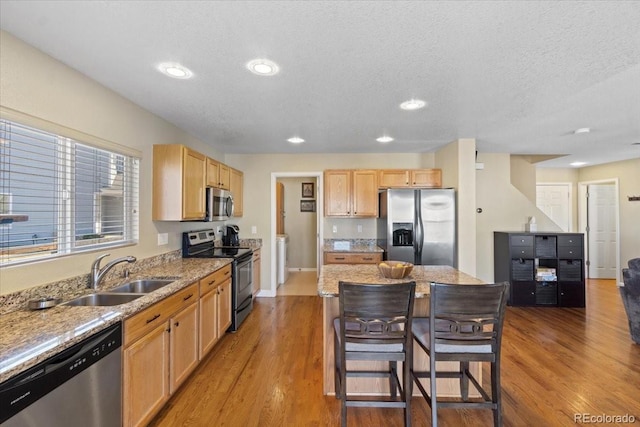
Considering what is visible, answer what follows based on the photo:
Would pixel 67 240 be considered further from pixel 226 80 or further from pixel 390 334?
pixel 390 334

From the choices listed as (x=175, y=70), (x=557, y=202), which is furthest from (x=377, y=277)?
(x=557, y=202)

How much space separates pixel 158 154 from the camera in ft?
9.71

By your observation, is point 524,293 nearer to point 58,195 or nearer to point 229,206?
point 229,206

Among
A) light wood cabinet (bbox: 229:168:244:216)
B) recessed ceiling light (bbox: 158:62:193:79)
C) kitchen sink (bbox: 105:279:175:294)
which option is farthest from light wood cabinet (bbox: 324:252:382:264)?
recessed ceiling light (bbox: 158:62:193:79)

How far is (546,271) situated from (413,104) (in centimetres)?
357

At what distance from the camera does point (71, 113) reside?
2059mm

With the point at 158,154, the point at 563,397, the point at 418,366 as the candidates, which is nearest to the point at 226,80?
the point at 158,154

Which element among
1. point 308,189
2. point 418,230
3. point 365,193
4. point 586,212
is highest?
point 308,189

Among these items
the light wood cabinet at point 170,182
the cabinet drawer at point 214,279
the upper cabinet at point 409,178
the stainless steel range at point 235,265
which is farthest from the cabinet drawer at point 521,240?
the light wood cabinet at point 170,182

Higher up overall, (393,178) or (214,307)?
(393,178)

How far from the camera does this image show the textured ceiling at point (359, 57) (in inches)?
58.4

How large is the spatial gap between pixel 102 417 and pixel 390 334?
161 centimetres

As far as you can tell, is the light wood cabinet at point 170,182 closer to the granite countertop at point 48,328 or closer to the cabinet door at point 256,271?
the granite countertop at point 48,328

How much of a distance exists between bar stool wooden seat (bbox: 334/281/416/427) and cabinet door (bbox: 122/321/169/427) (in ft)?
4.03
